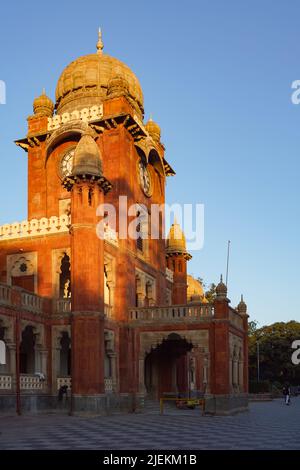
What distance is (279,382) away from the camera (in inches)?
3300

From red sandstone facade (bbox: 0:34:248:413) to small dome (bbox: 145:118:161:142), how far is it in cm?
8

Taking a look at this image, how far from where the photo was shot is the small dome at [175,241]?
4869cm

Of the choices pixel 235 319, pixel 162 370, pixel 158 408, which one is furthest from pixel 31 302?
pixel 162 370

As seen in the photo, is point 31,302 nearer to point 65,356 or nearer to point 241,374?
point 65,356

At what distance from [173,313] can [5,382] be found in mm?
10586

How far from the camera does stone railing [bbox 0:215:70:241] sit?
3378 cm

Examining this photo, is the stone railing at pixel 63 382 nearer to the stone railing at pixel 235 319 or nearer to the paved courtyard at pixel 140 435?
the paved courtyard at pixel 140 435

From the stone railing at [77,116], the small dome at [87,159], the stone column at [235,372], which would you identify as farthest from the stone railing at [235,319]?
the stone railing at [77,116]

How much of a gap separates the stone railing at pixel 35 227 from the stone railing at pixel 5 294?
5.81m

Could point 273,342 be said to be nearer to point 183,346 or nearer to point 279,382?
point 279,382

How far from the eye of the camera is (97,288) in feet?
101

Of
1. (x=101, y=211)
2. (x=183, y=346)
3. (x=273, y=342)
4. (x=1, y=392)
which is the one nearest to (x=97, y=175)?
(x=101, y=211)

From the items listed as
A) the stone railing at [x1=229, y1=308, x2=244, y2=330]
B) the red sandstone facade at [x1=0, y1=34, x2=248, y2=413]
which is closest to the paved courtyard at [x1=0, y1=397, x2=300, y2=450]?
the red sandstone facade at [x1=0, y1=34, x2=248, y2=413]
